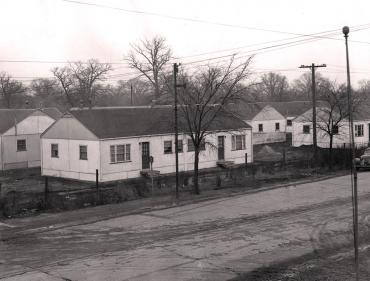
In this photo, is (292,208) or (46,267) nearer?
(46,267)

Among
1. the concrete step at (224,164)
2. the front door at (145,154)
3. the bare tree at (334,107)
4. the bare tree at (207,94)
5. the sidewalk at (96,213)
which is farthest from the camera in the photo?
the concrete step at (224,164)

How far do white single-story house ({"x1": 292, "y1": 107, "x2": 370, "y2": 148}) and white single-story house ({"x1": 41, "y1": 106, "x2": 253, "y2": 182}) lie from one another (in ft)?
57.1

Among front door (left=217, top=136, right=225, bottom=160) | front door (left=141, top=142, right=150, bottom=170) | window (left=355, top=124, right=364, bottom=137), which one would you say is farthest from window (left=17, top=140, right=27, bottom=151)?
window (left=355, top=124, right=364, bottom=137)

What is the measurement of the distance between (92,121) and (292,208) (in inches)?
647

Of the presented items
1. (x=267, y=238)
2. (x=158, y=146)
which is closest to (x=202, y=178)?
(x=158, y=146)

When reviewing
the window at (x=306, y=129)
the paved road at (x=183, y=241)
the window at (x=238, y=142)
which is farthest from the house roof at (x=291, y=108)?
the paved road at (x=183, y=241)

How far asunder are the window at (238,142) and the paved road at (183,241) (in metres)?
16.0

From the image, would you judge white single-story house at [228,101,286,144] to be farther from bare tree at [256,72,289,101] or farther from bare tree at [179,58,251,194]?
bare tree at [256,72,289,101]

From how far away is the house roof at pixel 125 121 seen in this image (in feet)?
111

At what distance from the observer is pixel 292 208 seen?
22.9 metres

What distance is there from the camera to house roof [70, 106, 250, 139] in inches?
1336

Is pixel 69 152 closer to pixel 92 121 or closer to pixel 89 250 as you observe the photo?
pixel 92 121

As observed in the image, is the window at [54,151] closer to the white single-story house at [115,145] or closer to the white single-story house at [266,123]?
the white single-story house at [115,145]

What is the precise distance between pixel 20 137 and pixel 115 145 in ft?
40.5
